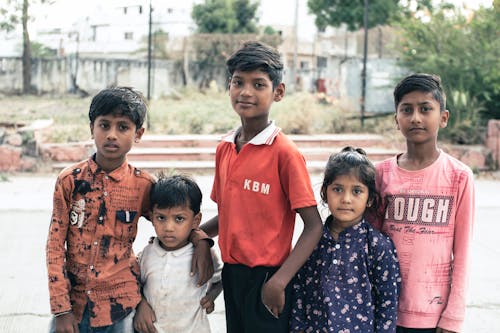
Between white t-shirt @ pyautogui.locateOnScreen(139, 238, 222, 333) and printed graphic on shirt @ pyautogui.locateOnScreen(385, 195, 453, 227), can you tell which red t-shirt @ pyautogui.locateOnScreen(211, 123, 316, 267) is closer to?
white t-shirt @ pyautogui.locateOnScreen(139, 238, 222, 333)

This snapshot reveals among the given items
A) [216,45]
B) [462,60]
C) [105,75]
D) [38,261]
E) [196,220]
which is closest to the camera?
[196,220]

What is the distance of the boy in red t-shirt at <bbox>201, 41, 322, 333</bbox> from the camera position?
2.02 meters

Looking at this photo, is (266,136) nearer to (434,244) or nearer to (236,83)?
(236,83)

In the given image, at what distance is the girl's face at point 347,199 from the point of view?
2082 millimetres

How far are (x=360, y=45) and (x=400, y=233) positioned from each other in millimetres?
17999

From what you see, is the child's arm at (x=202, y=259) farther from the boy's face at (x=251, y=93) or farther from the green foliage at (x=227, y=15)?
the green foliage at (x=227, y=15)

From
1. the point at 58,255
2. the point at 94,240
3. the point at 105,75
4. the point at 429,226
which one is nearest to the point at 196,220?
the point at 94,240

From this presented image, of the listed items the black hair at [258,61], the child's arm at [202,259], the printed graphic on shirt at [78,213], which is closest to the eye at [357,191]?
the black hair at [258,61]

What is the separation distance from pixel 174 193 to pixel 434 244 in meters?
0.93

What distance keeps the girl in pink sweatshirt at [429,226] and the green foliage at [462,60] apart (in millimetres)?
7772

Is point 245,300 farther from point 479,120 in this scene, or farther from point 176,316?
point 479,120

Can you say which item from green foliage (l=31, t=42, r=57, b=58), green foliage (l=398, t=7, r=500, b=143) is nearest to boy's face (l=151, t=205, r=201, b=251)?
green foliage (l=398, t=7, r=500, b=143)

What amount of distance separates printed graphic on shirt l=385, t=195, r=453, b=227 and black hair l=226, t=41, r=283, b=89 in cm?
60

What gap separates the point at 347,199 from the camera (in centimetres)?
208
